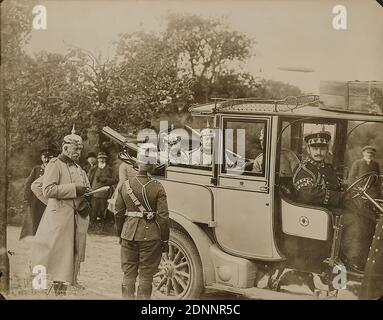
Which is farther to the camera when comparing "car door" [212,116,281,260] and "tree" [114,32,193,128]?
"tree" [114,32,193,128]

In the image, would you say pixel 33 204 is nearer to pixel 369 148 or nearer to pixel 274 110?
pixel 274 110

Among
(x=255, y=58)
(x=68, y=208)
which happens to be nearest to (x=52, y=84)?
(x=68, y=208)

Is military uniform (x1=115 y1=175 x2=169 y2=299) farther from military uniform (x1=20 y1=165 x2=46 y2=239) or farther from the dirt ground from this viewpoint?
military uniform (x1=20 y1=165 x2=46 y2=239)

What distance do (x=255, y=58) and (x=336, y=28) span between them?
0.66m

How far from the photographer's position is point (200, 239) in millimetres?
4125

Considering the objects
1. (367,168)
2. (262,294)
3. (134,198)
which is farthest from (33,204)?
(367,168)

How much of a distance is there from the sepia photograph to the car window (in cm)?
1

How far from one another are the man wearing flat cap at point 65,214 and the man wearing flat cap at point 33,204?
4 cm

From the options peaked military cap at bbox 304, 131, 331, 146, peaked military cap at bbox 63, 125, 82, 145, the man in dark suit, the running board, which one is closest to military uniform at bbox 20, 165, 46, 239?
peaked military cap at bbox 63, 125, 82, 145

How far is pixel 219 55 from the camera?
4.18 meters

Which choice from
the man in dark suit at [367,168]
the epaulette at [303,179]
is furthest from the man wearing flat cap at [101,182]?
the man in dark suit at [367,168]

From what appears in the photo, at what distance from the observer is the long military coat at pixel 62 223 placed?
4207 millimetres

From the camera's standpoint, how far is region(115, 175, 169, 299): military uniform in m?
4.12
